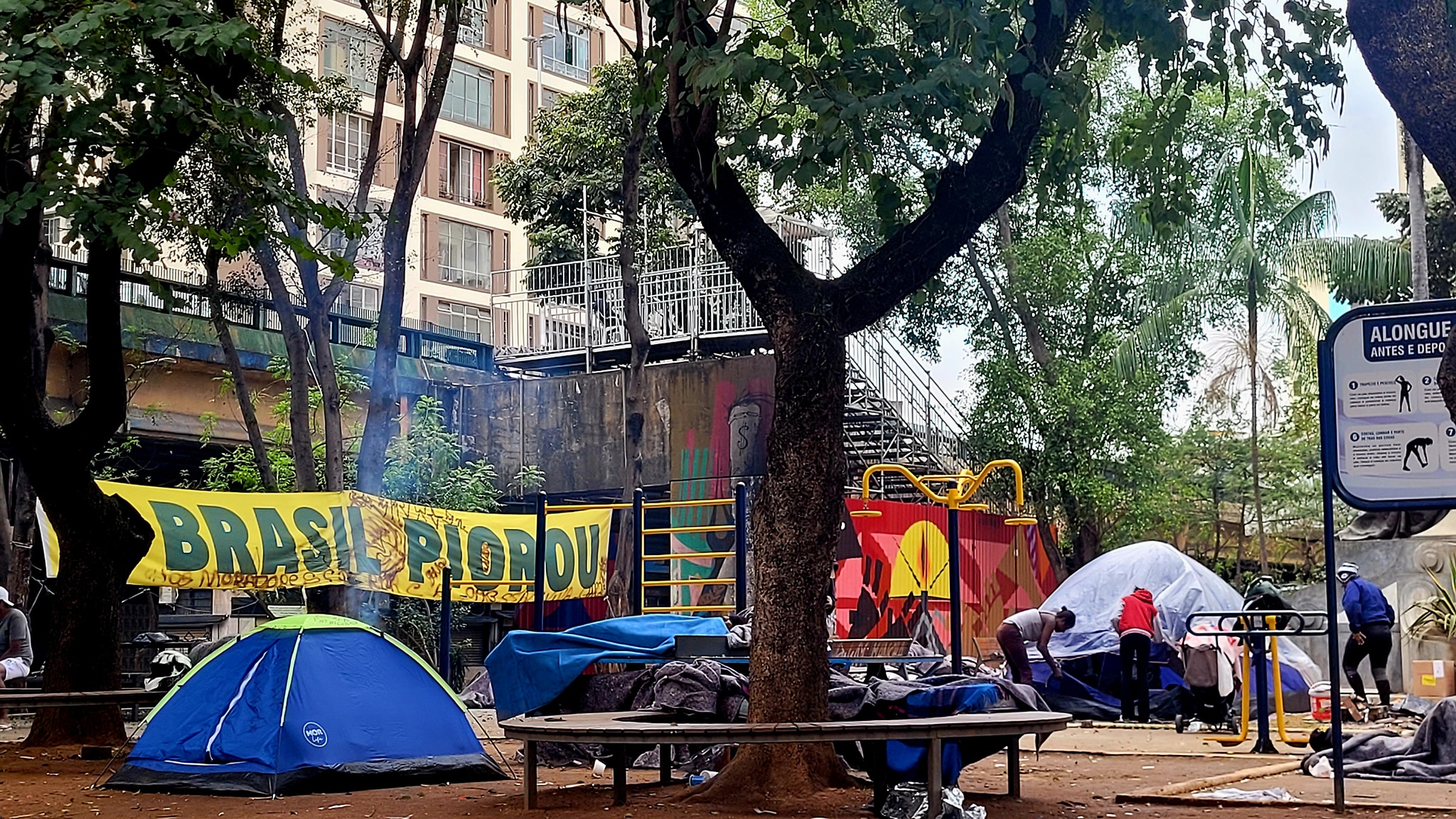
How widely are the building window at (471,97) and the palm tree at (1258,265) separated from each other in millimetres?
19925

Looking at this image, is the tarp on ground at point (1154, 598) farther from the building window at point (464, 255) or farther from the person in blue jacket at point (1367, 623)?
the building window at point (464, 255)

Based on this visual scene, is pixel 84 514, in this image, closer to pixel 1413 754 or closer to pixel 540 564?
pixel 540 564

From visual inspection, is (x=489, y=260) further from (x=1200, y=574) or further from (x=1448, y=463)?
(x=1448, y=463)

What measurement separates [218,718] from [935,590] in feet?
43.5

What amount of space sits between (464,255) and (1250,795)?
113 ft

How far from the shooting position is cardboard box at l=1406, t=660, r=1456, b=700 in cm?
1720

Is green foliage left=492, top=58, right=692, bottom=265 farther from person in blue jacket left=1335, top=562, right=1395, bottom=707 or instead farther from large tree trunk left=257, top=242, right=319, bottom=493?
person in blue jacket left=1335, top=562, right=1395, bottom=707

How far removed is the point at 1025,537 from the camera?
25.8 metres

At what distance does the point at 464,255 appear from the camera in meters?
41.6

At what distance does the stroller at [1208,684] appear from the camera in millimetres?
15977

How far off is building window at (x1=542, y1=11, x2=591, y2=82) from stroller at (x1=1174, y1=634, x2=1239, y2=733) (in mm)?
29485

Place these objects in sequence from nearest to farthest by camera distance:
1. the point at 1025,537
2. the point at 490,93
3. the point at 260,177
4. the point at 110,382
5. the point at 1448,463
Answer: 1. the point at 1448,463
2. the point at 260,177
3. the point at 110,382
4. the point at 1025,537
5. the point at 490,93

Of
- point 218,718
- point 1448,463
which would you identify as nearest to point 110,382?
point 218,718

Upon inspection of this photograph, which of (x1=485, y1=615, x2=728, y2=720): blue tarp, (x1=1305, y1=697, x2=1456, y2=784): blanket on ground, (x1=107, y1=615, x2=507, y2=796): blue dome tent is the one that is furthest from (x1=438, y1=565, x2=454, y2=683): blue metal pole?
(x1=1305, y1=697, x2=1456, y2=784): blanket on ground
